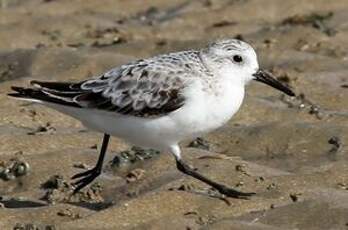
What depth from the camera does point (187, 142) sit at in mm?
8297

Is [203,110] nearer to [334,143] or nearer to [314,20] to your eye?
[334,143]

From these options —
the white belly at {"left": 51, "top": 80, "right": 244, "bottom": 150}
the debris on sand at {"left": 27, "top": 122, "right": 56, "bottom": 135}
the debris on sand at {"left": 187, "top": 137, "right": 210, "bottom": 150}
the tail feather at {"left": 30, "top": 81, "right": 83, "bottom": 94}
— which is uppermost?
the tail feather at {"left": 30, "top": 81, "right": 83, "bottom": 94}

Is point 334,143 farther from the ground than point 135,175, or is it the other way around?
point 135,175

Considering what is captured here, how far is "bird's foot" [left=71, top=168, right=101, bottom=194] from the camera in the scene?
23.8 feet

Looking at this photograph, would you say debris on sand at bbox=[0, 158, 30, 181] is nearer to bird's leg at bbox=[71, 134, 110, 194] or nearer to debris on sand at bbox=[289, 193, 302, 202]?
bird's leg at bbox=[71, 134, 110, 194]

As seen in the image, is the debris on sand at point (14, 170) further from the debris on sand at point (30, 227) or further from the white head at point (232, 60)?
the white head at point (232, 60)

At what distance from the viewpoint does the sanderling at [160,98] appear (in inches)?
278

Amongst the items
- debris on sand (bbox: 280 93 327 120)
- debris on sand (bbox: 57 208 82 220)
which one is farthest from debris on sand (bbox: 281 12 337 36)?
debris on sand (bbox: 57 208 82 220)

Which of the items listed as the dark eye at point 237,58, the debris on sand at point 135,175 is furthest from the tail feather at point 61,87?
the dark eye at point 237,58

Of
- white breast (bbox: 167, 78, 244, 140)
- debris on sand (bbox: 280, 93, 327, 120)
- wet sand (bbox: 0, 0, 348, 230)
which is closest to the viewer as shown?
wet sand (bbox: 0, 0, 348, 230)

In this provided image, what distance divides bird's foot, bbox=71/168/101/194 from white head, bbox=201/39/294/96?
3.21ft

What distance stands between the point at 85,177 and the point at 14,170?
533mm

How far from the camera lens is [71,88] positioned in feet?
23.9

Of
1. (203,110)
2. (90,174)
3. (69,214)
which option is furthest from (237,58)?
(69,214)
